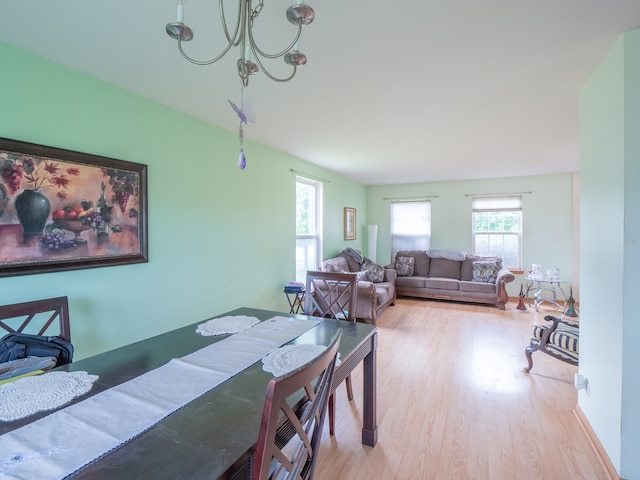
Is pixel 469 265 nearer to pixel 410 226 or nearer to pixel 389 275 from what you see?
pixel 410 226

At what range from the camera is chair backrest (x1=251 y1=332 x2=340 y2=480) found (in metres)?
0.67

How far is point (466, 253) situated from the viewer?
A: 6121 mm

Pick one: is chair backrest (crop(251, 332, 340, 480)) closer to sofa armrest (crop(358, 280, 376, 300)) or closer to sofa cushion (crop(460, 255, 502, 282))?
sofa armrest (crop(358, 280, 376, 300))

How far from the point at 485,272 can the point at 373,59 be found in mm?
4744

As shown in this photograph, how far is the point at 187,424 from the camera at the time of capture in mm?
912

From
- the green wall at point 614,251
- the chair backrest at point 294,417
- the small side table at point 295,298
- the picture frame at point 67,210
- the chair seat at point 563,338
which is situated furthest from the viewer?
the small side table at point 295,298

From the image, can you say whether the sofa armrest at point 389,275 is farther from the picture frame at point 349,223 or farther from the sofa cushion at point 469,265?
the sofa cushion at point 469,265

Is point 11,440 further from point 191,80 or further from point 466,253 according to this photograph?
point 466,253

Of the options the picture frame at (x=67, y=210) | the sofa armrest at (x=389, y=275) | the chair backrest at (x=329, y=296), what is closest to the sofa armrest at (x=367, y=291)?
the sofa armrest at (x=389, y=275)

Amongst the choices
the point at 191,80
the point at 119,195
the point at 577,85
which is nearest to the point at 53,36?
the point at 191,80

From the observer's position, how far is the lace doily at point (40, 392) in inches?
37.6

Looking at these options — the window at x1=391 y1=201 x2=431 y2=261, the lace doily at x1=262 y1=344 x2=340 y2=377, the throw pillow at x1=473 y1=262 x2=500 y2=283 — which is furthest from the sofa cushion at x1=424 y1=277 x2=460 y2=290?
the lace doily at x1=262 y1=344 x2=340 y2=377

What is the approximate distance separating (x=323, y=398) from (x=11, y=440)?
84cm

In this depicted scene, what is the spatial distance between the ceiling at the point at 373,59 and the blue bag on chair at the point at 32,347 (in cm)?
151
